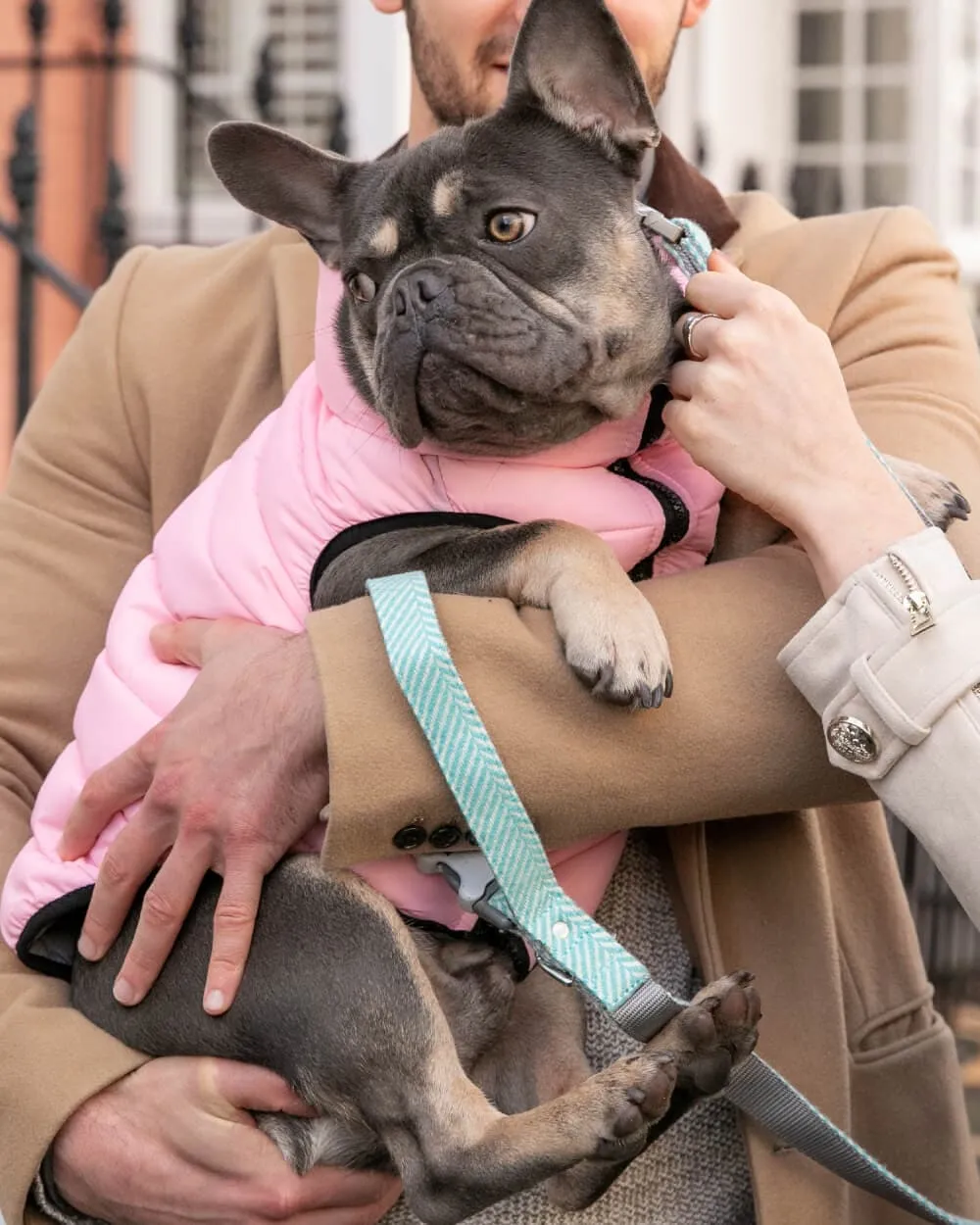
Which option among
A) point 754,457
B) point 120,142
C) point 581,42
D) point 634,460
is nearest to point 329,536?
point 634,460

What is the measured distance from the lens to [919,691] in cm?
190

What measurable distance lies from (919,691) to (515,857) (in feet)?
1.69

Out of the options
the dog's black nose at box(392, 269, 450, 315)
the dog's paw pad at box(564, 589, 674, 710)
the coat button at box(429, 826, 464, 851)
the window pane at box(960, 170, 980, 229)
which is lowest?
the window pane at box(960, 170, 980, 229)

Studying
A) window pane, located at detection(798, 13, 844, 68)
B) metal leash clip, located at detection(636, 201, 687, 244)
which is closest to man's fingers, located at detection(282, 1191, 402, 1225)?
metal leash clip, located at detection(636, 201, 687, 244)

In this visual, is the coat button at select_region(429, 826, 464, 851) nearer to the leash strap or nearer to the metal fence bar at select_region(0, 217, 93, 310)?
the leash strap

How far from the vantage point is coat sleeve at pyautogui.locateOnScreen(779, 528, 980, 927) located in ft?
6.19

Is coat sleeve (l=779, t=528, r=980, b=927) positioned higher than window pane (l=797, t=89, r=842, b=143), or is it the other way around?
coat sleeve (l=779, t=528, r=980, b=927)

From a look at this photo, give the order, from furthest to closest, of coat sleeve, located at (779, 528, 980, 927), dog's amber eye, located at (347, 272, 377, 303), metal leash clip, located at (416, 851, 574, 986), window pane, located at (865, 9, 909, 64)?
window pane, located at (865, 9, 909, 64)
dog's amber eye, located at (347, 272, 377, 303)
metal leash clip, located at (416, 851, 574, 986)
coat sleeve, located at (779, 528, 980, 927)

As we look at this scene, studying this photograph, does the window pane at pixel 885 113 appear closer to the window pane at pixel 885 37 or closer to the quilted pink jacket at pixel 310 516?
the window pane at pixel 885 37

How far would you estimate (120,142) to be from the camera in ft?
30.0

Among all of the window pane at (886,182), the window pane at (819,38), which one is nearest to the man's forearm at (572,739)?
the window pane at (886,182)

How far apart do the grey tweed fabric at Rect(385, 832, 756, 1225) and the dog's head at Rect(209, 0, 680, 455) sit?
0.66 meters

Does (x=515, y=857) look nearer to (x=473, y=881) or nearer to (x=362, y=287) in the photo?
(x=473, y=881)

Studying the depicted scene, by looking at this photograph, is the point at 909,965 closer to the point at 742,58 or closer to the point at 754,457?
the point at 754,457
